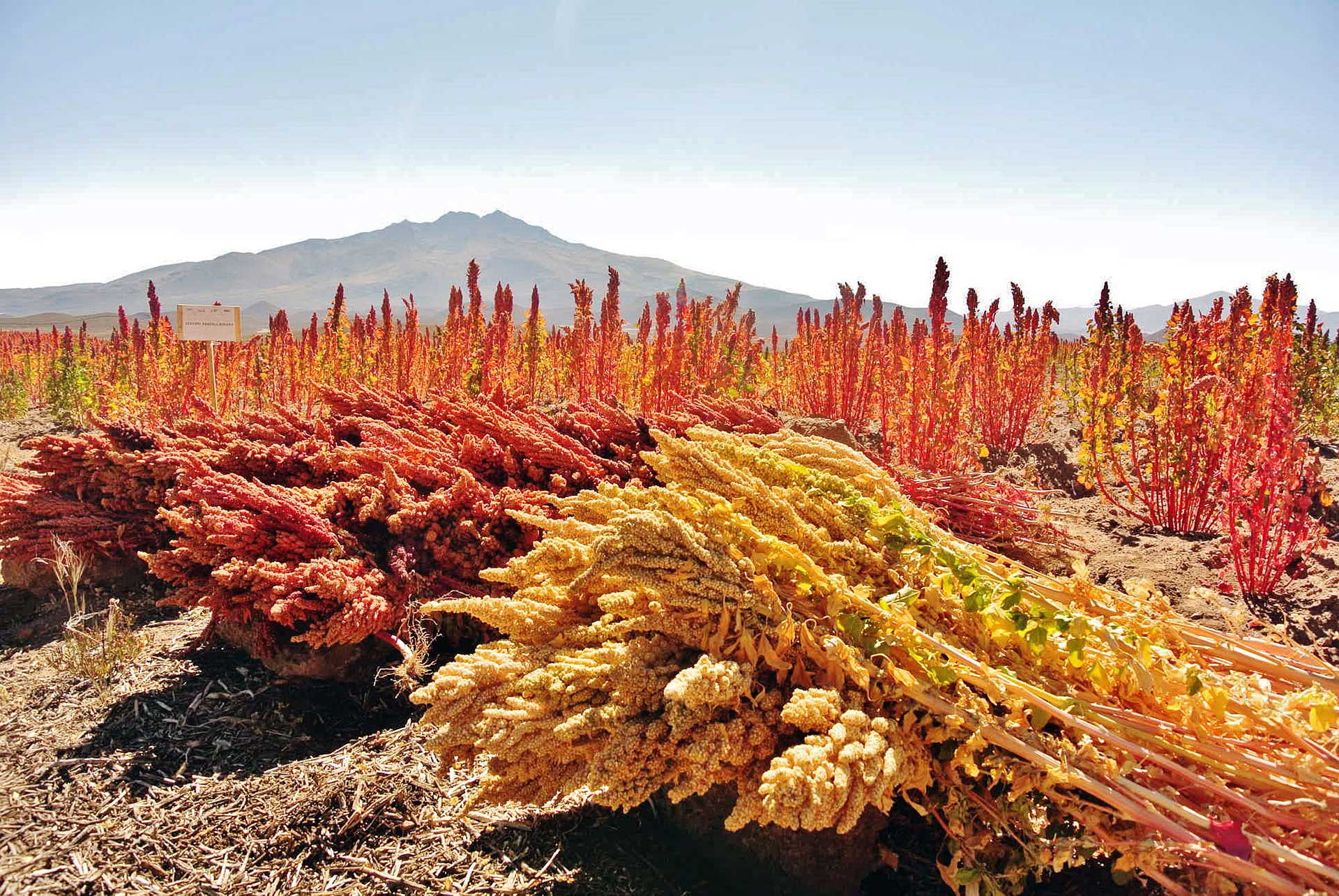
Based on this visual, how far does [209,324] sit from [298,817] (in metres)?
7.21

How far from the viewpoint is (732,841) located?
5.90 ft

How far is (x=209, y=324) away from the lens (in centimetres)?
757

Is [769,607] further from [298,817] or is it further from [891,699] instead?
[298,817]

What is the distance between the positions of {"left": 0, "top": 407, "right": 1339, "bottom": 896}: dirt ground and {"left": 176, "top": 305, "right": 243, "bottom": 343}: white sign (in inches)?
219

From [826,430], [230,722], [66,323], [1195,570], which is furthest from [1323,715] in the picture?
[66,323]

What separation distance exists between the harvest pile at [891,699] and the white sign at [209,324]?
7.25 metres

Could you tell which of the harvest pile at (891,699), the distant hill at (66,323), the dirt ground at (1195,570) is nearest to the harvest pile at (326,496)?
the harvest pile at (891,699)

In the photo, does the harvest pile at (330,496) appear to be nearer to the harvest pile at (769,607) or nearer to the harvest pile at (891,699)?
the harvest pile at (769,607)

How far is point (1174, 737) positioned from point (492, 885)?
154 centimetres

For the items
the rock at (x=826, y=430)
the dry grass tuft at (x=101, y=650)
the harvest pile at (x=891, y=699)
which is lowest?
Result: the dry grass tuft at (x=101, y=650)

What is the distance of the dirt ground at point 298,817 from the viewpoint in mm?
1729

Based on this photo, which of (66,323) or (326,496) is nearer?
(326,496)

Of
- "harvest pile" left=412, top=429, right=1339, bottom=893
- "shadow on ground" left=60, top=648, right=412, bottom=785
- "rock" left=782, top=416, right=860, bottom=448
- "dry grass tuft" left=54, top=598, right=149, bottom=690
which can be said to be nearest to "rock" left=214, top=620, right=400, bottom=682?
"shadow on ground" left=60, top=648, right=412, bottom=785

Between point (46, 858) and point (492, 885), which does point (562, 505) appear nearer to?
point (492, 885)
